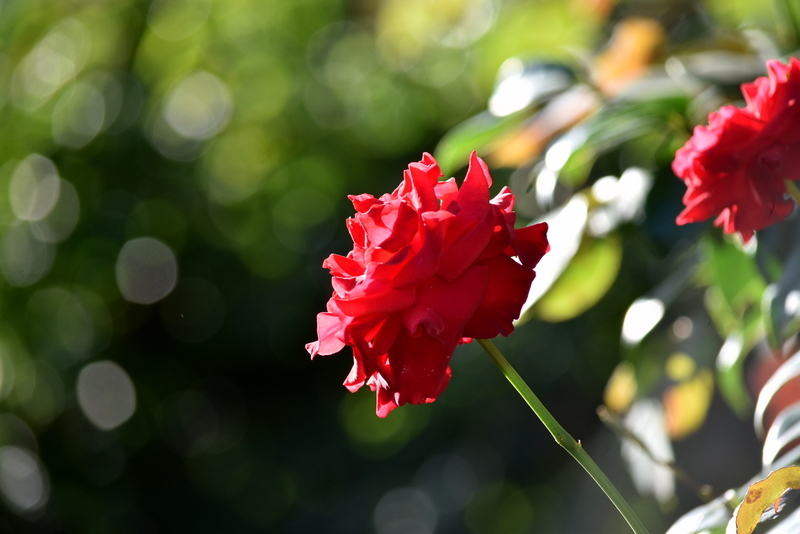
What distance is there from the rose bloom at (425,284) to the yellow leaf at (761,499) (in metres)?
0.11

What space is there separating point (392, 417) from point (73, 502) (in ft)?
2.16

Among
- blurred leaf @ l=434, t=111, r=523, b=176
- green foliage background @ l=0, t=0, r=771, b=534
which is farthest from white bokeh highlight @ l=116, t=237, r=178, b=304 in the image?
Result: blurred leaf @ l=434, t=111, r=523, b=176

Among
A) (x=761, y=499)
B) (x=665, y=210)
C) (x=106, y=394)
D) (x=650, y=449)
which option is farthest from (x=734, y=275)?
(x=106, y=394)

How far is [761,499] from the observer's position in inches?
13.0

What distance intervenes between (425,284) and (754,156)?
0.60ft

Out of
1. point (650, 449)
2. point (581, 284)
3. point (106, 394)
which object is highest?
point (581, 284)

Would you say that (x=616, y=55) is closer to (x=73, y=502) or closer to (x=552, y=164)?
(x=552, y=164)

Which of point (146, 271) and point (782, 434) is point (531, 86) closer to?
point (782, 434)

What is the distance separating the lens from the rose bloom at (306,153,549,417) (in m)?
0.32

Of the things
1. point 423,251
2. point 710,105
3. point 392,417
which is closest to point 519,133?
point 710,105

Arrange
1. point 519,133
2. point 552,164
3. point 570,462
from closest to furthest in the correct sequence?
1. point 552,164
2. point 519,133
3. point 570,462

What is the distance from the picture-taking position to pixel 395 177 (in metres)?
1.74

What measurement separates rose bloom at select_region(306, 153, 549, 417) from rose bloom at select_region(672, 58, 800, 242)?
116 mm

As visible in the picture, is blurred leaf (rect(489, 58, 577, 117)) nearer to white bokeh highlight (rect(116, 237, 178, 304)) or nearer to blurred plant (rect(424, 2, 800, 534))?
blurred plant (rect(424, 2, 800, 534))
